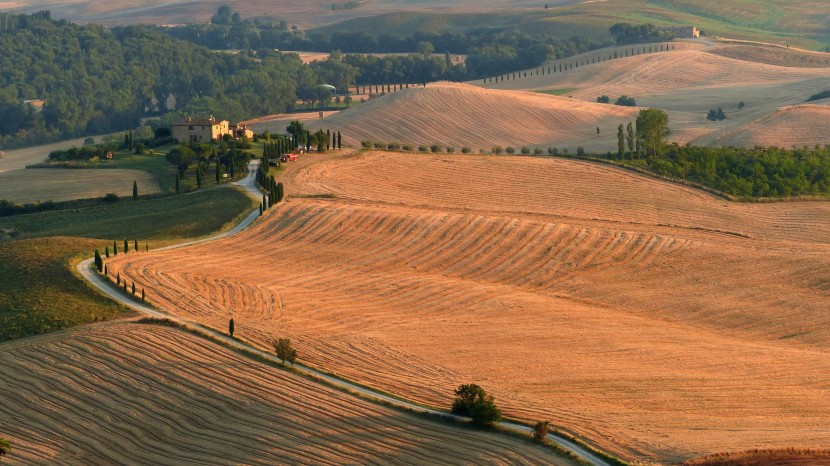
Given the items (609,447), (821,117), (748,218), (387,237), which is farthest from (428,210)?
(821,117)

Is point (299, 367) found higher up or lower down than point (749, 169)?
higher up

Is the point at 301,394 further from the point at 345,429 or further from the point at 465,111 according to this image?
the point at 465,111

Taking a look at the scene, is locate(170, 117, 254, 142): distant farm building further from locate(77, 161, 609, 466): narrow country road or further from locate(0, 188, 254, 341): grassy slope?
locate(77, 161, 609, 466): narrow country road

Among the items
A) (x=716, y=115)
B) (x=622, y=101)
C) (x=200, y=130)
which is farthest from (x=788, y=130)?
(x=200, y=130)

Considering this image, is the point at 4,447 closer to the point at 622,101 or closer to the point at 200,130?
the point at 200,130

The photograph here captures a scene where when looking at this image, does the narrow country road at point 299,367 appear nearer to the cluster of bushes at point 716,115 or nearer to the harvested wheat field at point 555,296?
the harvested wheat field at point 555,296

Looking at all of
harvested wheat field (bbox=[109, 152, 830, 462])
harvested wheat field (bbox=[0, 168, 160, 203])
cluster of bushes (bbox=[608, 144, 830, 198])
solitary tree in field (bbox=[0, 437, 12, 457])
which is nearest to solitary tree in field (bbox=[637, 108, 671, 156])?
cluster of bushes (bbox=[608, 144, 830, 198])

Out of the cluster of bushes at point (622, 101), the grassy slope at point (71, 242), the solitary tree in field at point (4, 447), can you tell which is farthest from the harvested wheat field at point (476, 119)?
the solitary tree in field at point (4, 447)
